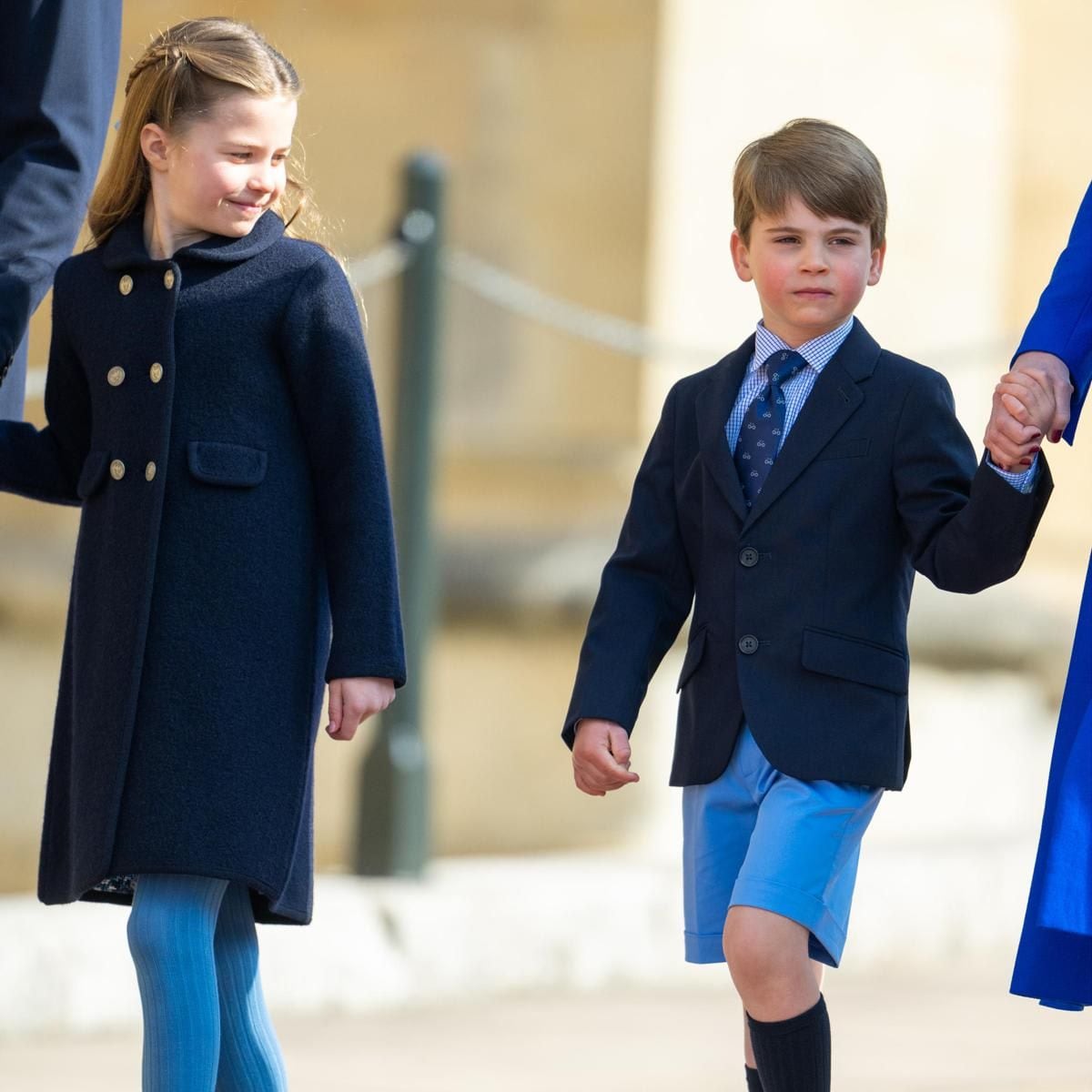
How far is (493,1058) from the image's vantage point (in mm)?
4258

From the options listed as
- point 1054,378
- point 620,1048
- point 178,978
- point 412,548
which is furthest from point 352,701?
point 412,548

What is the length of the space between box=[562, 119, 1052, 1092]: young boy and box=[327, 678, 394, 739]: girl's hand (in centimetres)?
27

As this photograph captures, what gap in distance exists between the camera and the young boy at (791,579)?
9.36ft

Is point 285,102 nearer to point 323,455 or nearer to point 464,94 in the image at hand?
point 323,455

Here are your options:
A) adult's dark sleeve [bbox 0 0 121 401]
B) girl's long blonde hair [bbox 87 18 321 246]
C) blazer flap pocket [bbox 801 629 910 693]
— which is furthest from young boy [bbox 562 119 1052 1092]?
adult's dark sleeve [bbox 0 0 121 401]

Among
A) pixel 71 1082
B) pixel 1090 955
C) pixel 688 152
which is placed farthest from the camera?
pixel 688 152

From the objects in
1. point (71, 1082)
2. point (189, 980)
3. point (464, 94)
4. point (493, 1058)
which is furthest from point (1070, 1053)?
point (464, 94)

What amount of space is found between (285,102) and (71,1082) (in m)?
1.70

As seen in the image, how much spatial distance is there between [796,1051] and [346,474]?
80 centimetres

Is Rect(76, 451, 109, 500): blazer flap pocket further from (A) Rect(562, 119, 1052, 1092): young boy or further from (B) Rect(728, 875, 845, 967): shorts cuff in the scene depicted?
(B) Rect(728, 875, 845, 967): shorts cuff

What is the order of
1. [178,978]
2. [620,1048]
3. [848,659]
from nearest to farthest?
[178,978] → [848,659] → [620,1048]

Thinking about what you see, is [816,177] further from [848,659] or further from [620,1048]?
[620,1048]

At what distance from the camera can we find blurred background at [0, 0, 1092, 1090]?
5.45m

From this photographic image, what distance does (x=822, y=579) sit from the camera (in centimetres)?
294
